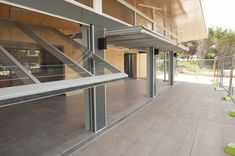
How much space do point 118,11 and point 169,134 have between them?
12.6ft

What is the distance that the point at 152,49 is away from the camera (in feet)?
31.9

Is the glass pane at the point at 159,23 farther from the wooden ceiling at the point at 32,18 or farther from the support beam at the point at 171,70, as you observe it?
the wooden ceiling at the point at 32,18

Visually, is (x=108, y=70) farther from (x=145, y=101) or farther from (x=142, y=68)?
(x=142, y=68)

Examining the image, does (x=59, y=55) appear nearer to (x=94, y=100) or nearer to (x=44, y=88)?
(x=94, y=100)

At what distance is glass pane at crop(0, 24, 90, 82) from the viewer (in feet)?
13.5

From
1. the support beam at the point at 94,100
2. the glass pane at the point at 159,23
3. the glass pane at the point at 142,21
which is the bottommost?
the support beam at the point at 94,100

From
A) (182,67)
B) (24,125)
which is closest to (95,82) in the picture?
(24,125)

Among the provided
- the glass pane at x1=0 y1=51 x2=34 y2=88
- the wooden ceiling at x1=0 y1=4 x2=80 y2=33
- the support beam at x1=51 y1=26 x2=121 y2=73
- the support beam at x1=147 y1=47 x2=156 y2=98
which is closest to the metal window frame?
the glass pane at x1=0 y1=51 x2=34 y2=88

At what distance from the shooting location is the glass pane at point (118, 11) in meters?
5.89

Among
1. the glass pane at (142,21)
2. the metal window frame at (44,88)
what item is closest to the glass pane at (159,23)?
the glass pane at (142,21)

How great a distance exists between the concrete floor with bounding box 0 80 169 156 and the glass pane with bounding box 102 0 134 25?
2.96 m

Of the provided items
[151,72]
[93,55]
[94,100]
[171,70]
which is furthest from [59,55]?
[171,70]

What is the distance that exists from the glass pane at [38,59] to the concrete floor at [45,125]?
56.6 inches

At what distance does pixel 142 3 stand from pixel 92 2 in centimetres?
352
